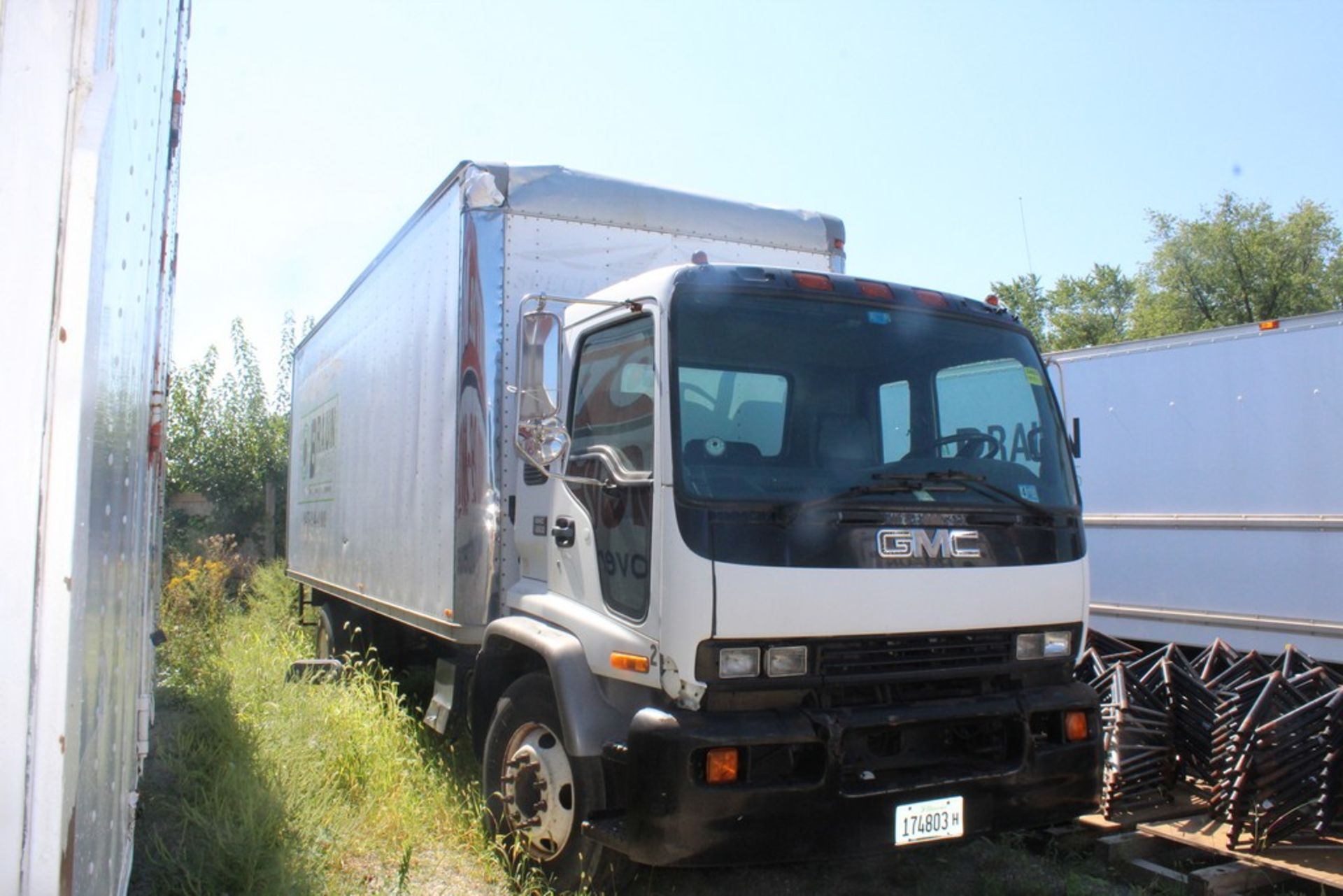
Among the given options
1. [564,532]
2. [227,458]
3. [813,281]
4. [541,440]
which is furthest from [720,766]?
[227,458]

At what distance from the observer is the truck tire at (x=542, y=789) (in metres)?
4.07

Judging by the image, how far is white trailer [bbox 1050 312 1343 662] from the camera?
7.21 m

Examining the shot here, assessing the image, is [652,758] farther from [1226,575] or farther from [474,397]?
[1226,575]

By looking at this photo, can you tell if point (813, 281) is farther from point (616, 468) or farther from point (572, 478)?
point (572, 478)

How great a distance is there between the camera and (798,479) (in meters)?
3.96

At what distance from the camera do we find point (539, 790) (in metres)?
4.40

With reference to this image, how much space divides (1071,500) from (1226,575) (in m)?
4.06

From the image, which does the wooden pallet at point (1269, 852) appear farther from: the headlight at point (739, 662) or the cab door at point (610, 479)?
the cab door at point (610, 479)

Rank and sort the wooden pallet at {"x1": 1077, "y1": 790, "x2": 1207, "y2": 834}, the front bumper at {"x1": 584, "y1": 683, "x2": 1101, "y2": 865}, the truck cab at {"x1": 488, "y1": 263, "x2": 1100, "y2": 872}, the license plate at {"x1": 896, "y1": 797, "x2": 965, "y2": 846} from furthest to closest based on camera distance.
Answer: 1. the wooden pallet at {"x1": 1077, "y1": 790, "x2": 1207, "y2": 834}
2. the license plate at {"x1": 896, "y1": 797, "x2": 965, "y2": 846}
3. the truck cab at {"x1": 488, "y1": 263, "x2": 1100, "y2": 872}
4. the front bumper at {"x1": 584, "y1": 683, "x2": 1101, "y2": 865}

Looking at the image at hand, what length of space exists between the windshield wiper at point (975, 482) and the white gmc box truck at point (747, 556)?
12mm

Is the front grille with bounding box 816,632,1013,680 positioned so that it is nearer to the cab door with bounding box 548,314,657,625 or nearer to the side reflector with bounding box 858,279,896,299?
the cab door with bounding box 548,314,657,625

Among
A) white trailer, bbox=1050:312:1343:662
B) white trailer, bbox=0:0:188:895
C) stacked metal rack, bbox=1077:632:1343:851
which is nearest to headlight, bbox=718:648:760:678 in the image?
stacked metal rack, bbox=1077:632:1343:851

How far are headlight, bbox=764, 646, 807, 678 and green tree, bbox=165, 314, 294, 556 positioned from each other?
16.3m

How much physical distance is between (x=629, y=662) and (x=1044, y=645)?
71.1 inches
